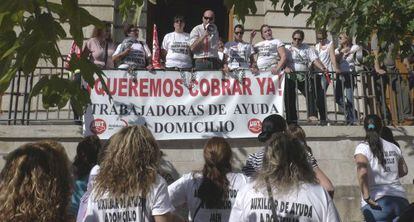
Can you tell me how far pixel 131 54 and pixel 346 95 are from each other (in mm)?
3931

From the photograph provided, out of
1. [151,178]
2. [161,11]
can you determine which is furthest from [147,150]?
[161,11]

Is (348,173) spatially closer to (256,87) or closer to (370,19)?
(256,87)

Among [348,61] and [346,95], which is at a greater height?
[348,61]

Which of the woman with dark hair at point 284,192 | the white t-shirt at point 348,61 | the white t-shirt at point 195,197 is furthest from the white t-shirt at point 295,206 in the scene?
the white t-shirt at point 348,61

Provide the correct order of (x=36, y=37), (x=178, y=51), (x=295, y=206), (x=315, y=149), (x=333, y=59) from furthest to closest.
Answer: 1. (x=333, y=59)
2. (x=178, y=51)
3. (x=315, y=149)
4. (x=295, y=206)
5. (x=36, y=37)

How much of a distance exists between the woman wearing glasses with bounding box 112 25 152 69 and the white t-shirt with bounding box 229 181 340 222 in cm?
612

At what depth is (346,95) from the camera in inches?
389

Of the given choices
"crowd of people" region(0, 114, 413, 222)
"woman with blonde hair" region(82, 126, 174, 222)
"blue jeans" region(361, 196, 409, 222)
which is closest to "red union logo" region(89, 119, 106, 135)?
"crowd of people" region(0, 114, 413, 222)

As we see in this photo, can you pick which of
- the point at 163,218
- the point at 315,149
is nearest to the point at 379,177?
the point at 315,149

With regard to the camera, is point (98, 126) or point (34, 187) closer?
point (34, 187)

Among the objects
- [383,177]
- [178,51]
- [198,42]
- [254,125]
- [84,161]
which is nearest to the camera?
[84,161]

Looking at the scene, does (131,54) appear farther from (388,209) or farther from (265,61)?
(388,209)

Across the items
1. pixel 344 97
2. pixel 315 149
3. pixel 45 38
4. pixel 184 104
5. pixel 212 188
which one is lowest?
pixel 212 188

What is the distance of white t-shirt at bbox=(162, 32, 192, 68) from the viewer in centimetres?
962
